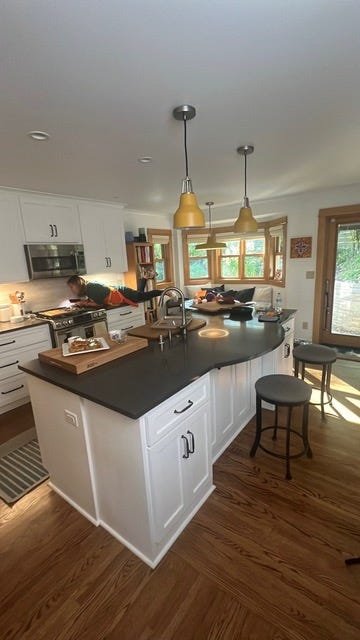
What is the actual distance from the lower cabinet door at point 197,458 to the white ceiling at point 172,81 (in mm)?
1788

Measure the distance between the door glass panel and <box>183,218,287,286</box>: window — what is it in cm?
86

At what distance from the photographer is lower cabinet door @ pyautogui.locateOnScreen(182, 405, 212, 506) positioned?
165cm

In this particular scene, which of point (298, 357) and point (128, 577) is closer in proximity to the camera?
point (128, 577)

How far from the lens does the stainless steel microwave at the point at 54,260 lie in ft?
11.4

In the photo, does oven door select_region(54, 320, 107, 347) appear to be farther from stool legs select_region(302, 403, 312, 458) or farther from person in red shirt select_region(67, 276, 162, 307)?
stool legs select_region(302, 403, 312, 458)

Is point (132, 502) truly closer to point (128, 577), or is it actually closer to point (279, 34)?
point (128, 577)

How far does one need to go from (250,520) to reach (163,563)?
568 mm

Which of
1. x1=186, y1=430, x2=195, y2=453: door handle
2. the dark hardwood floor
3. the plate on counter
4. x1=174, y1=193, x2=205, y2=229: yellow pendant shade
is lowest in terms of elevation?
the dark hardwood floor

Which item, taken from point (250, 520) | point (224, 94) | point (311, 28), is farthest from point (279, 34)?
point (250, 520)

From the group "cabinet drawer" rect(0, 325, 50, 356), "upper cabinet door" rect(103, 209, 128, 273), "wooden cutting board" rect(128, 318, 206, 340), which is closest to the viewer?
"wooden cutting board" rect(128, 318, 206, 340)

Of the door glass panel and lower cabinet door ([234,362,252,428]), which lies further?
the door glass panel

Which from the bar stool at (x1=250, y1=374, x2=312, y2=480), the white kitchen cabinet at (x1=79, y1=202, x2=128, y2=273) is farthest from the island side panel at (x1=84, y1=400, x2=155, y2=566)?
the white kitchen cabinet at (x1=79, y1=202, x2=128, y2=273)

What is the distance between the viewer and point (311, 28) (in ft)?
3.83

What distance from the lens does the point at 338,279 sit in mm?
4516
